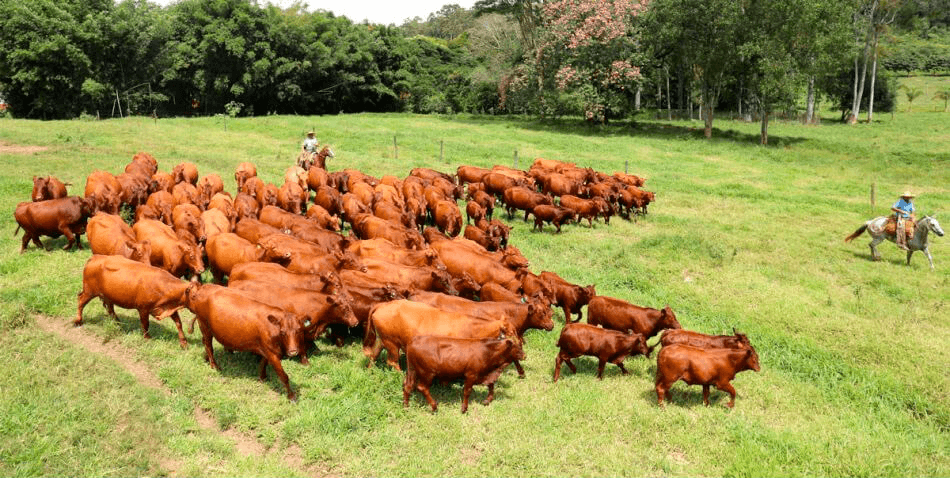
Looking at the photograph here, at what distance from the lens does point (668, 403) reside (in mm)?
7816

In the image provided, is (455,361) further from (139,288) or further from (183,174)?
(183,174)

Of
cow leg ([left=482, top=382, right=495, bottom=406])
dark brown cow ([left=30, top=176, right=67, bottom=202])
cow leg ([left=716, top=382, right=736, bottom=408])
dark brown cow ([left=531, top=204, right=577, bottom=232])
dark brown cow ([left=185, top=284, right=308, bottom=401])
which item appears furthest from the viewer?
dark brown cow ([left=531, top=204, right=577, bottom=232])

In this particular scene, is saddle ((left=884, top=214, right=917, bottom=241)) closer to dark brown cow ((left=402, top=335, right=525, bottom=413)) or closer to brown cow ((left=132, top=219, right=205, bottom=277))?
dark brown cow ((left=402, top=335, right=525, bottom=413))

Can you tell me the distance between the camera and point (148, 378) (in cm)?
763

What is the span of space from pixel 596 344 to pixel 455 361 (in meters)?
2.15

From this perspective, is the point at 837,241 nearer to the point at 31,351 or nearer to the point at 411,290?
the point at 411,290

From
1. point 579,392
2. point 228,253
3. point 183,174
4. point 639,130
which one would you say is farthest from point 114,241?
point 639,130

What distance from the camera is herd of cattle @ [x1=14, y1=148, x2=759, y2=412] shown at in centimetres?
747

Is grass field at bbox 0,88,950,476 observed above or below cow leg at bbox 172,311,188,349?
below

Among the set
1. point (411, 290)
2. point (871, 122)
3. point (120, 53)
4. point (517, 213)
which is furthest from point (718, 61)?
point (120, 53)

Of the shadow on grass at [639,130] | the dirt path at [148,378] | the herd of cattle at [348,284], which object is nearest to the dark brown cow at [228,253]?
the herd of cattle at [348,284]

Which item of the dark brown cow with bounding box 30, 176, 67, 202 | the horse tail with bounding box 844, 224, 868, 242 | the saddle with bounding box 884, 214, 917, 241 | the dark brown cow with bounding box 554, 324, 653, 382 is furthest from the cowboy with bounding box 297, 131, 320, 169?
the saddle with bounding box 884, 214, 917, 241

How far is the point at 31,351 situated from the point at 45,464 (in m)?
2.73

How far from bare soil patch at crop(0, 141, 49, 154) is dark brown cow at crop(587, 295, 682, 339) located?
2245 cm
